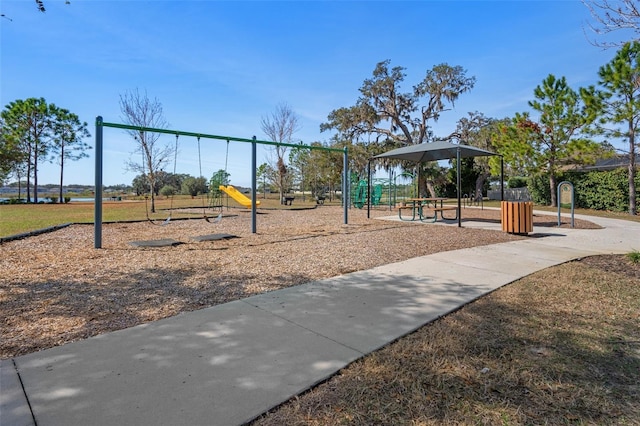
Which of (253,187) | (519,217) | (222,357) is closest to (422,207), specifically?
(519,217)

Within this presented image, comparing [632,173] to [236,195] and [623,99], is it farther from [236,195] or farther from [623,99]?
[236,195]

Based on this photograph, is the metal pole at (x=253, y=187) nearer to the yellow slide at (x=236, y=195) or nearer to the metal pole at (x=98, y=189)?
the metal pole at (x=98, y=189)

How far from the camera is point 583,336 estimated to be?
2732 millimetres

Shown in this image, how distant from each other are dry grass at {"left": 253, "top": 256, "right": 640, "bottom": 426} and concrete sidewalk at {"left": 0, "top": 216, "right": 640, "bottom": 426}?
17cm

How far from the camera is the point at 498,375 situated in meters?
2.15

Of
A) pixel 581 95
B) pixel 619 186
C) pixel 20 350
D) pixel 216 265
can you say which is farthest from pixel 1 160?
pixel 619 186

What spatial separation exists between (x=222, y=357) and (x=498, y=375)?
1803mm

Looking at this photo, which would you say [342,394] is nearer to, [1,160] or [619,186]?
[619,186]

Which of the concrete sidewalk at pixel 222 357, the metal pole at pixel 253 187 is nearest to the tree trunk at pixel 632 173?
the concrete sidewalk at pixel 222 357

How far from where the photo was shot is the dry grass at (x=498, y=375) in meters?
1.78

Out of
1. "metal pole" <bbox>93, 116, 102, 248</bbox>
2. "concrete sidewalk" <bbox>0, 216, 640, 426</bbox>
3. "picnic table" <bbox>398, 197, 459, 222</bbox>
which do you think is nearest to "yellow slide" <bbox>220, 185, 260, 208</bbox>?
"picnic table" <bbox>398, 197, 459, 222</bbox>

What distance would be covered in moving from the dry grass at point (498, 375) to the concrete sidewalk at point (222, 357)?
17 centimetres

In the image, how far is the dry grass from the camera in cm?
178

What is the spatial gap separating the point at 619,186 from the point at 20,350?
2165cm
